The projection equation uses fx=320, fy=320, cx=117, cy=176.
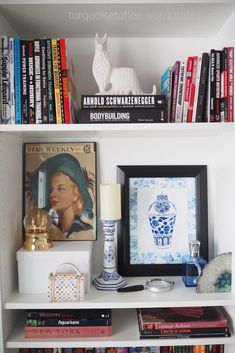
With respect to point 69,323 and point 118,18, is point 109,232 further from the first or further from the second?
point 118,18

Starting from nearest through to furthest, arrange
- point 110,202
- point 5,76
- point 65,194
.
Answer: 1. point 5,76
2. point 110,202
3. point 65,194

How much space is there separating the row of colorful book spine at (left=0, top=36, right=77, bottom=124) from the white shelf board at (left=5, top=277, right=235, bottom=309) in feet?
1.80

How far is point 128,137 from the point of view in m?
1.20

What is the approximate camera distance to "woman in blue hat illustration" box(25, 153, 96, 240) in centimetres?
119

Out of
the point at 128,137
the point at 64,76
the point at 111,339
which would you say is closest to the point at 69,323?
the point at 111,339

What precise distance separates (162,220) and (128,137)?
0.34 meters

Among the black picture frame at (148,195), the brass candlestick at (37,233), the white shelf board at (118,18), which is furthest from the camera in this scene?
the black picture frame at (148,195)

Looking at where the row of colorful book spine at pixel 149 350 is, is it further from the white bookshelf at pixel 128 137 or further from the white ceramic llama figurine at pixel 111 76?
the white ceramic llama figurine at pixel 111 76

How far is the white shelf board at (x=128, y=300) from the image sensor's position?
3.16 feet

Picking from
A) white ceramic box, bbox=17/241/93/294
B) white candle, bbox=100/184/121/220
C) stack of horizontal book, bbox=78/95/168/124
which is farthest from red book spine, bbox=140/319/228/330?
stack of horizontal book, bbox=78/95/168/124

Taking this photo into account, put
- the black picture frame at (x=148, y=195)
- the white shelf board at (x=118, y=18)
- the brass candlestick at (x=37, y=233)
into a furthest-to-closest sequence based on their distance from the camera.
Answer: the black picture frame at (x=148, y=195)
the brass candlestick at (x=37, y=233)
the white shelf board at (x=118, y=18)

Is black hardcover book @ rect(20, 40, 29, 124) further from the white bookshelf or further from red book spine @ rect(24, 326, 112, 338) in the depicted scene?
red book spine @ rect(24, 326, 112, 338)

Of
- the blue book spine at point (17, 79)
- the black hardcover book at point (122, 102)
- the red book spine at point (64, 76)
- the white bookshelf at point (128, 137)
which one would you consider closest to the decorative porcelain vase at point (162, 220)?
the white bookshelf at point (128, 137)

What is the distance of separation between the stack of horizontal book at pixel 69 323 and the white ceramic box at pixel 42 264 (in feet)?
0.25
